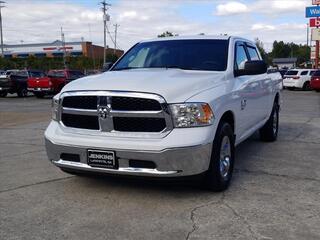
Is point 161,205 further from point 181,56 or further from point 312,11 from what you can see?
point 312,11

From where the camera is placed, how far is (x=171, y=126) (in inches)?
184

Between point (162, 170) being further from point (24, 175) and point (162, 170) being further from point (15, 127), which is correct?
point (15, 127)

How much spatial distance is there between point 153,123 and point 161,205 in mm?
888

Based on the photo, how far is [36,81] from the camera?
27.1 meters

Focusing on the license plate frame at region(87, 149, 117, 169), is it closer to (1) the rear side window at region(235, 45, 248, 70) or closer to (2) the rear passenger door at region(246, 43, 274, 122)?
(1) the rear side window at region(235, 45, 248, 70)

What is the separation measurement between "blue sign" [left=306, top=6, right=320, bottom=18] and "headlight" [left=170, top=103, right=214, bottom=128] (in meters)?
38.4

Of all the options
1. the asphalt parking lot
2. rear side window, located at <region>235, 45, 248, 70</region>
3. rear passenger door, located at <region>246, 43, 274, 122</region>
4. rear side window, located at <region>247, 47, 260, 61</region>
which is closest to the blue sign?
rear passenger door, located at <region>246, 43, 274, 122</region>

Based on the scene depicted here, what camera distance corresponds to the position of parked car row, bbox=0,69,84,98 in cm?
2688

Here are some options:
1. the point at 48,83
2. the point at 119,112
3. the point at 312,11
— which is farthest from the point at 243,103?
the point at 312,11

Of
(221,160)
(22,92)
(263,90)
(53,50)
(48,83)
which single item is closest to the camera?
(221,160)

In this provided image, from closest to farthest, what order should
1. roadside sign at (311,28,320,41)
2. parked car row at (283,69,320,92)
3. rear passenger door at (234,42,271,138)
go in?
1. rear passenger door at (234,42,271,138)
2. parked car row at (283,69,320,92)
3. roadside sign at (311,28,320,41)

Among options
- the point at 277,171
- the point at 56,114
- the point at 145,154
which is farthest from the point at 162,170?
the point at 277,171

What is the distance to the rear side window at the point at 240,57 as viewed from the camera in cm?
628

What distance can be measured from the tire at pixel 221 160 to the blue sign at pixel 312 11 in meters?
37.6
